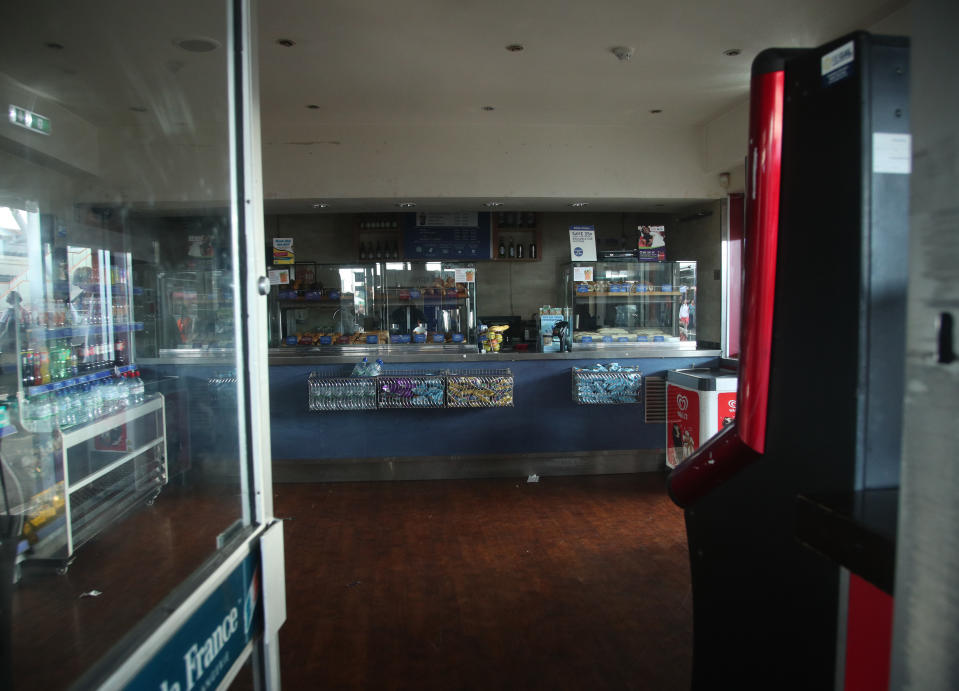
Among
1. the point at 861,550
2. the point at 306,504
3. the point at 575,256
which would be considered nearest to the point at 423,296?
the point at 575,256

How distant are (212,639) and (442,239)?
614 centimetres

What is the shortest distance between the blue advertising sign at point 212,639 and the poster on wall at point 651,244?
16.6 ft

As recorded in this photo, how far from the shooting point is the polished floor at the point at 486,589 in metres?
2.25

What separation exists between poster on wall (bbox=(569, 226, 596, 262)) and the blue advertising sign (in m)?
4.42

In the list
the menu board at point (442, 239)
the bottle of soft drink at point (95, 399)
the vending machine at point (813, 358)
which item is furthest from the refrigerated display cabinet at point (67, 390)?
the menu board at point (442, 239)

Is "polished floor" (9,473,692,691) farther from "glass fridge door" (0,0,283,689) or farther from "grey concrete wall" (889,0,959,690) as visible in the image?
"grey concrete wall" (889,0,959,690)

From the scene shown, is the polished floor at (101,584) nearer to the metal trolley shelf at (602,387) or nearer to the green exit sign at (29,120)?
the green exit sign at (29,120)

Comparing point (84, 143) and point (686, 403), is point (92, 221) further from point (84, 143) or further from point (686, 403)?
point (686, 403)

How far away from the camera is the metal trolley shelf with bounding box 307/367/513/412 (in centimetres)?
448

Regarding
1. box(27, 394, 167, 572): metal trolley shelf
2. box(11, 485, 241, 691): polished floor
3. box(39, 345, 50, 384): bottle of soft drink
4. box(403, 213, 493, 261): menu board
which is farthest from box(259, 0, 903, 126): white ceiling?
box(11, 485, 241, 691): polished floor

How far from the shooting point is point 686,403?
429 centimetres

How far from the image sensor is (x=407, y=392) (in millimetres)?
4480

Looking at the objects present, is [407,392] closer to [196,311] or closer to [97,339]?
[196,311]

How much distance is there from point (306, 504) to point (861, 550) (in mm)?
3878
